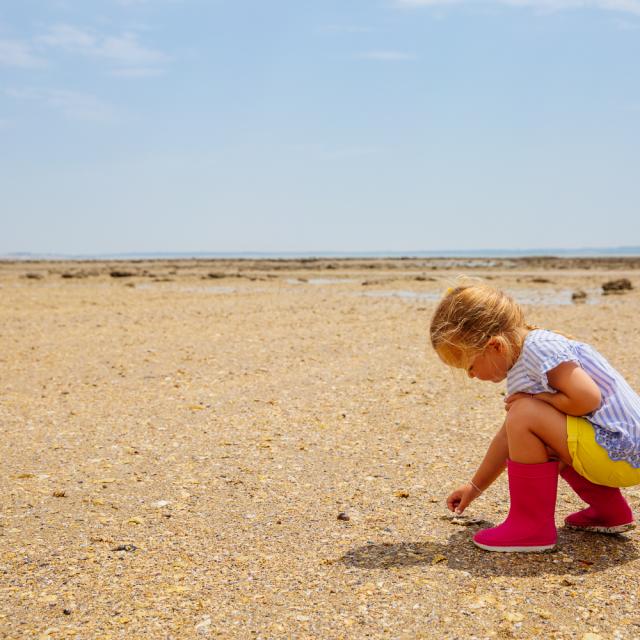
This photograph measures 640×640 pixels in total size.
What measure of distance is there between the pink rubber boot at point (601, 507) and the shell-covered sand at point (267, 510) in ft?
0.32

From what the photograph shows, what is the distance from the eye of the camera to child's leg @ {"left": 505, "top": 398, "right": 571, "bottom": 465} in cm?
336

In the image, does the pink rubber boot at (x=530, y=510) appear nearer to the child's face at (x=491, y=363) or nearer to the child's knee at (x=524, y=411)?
the child's knee at (x=524, y=411)

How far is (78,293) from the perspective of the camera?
21.5m

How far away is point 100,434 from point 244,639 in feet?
11.1

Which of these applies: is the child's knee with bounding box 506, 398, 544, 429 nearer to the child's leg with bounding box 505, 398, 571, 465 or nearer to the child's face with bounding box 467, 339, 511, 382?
the child's leg with bounding box 505, 398, 571, 465

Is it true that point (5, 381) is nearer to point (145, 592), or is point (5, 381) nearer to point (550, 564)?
point (145, 592)

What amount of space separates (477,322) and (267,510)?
162 centimetres

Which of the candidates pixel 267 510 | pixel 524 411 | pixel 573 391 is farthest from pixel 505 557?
pixel 267 510

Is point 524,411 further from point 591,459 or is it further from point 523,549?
point 523,549

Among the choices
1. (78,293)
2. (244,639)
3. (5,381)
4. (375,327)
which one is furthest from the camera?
(78,293)

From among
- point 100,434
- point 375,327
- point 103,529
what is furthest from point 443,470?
point 375,327

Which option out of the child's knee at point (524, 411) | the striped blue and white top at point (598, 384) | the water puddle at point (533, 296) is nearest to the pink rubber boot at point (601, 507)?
the striped blue and white top at point (598, 384)

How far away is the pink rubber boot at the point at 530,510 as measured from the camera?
11.3 ft

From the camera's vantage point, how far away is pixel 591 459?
3.38 metres
